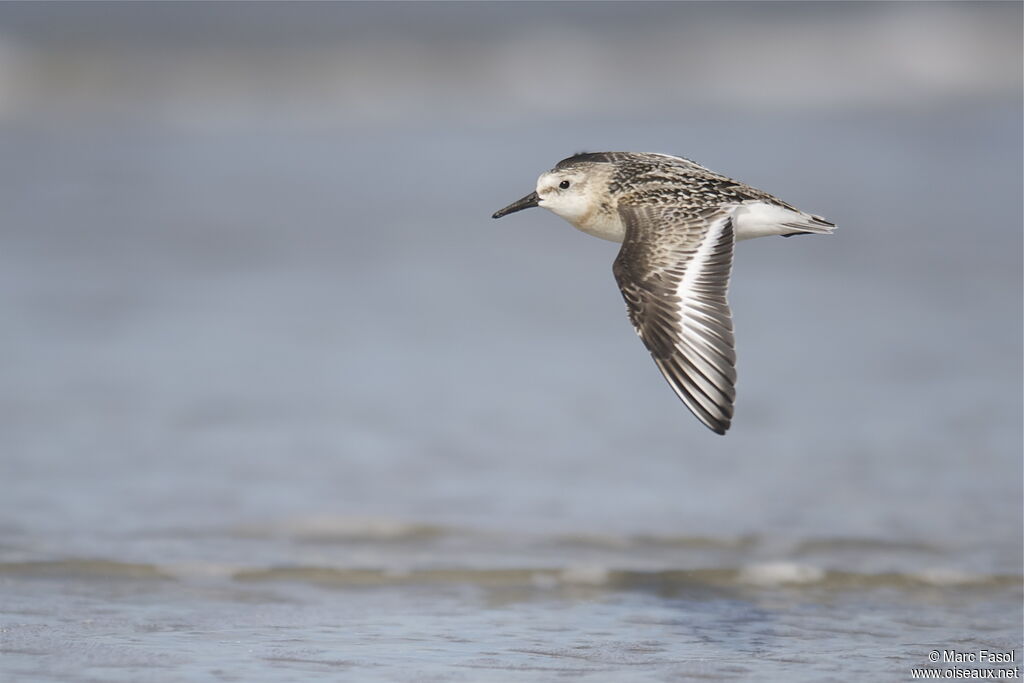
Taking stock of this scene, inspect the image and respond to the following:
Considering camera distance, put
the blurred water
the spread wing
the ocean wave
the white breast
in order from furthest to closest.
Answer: the ocean wave < the blurred water < the white breast < the spread wing

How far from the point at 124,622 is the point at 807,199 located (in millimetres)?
7867

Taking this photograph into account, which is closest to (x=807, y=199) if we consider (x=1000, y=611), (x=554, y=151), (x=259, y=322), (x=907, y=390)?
(x=554, y=151)

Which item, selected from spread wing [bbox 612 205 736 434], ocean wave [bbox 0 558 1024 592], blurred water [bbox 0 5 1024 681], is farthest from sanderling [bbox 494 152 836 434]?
ocean wave [bbox 0 558 1024 592]

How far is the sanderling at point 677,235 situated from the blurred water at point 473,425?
44.6 inches

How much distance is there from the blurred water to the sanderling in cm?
113

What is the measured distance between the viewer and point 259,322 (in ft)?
30.9

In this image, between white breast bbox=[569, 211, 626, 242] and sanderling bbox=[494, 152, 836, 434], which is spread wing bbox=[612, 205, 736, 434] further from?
white breast bbox=[569, 211, 626, 242]

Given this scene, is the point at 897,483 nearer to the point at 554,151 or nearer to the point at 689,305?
the point at 689,305

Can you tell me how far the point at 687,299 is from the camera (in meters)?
4.96

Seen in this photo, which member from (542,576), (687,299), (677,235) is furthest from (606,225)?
(542,576)

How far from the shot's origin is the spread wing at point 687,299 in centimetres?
473

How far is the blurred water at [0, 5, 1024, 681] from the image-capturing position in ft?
18.6

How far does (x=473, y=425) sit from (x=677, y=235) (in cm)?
293

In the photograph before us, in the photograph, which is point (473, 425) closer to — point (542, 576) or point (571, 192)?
point (542, 576)
